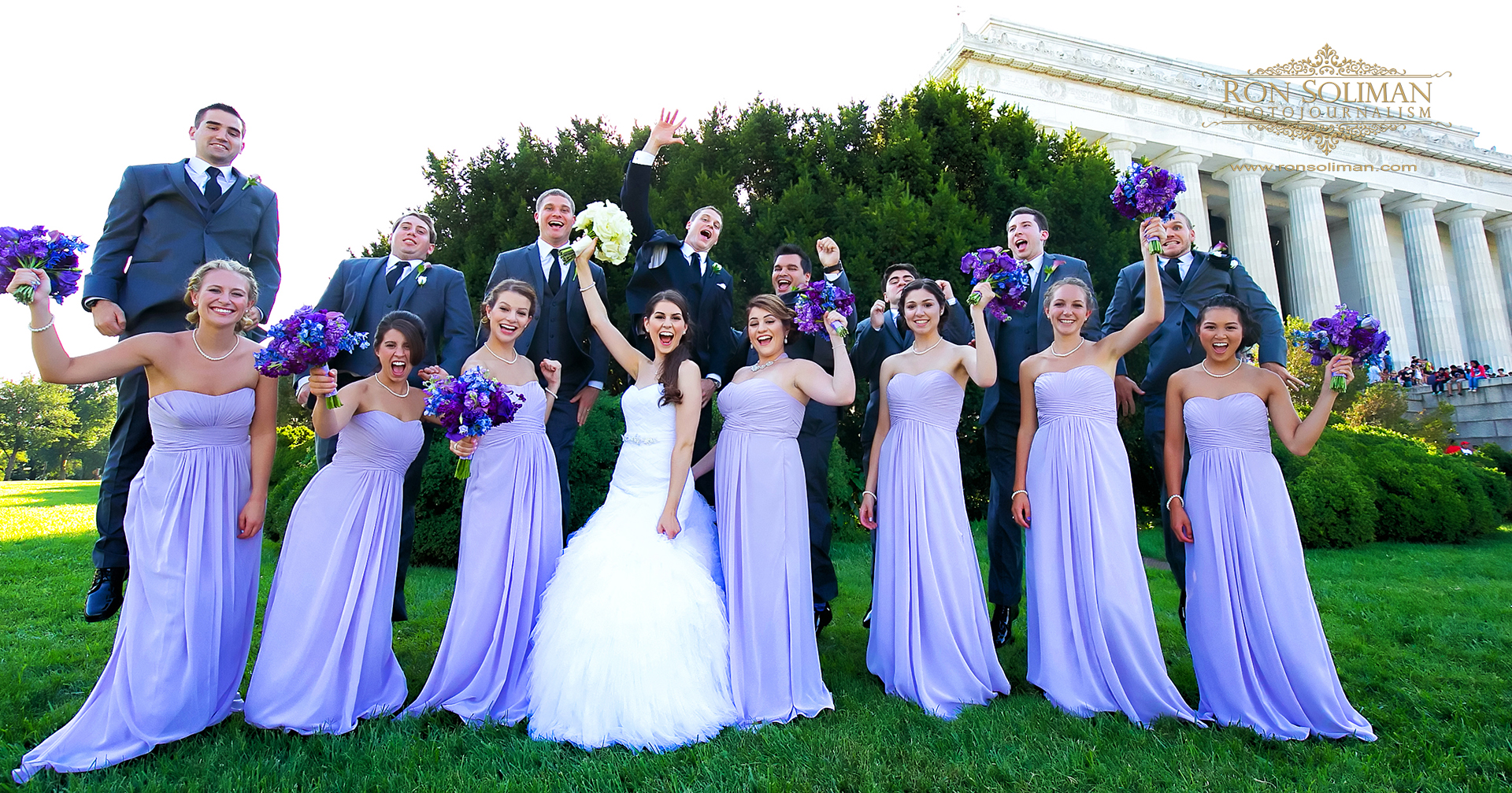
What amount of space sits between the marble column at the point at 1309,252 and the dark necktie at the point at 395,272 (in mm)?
42288

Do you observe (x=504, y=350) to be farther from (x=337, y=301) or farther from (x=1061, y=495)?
(x=1061, y=495)

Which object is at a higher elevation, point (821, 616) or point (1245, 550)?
point (1245, 550)

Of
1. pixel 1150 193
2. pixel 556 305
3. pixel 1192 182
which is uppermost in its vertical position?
pixel 1192 182

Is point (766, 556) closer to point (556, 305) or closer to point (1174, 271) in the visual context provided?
point (556, 305)

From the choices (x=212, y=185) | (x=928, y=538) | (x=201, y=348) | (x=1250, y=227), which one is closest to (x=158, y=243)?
(x=212, y=185)

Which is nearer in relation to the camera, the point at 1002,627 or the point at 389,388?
the point at 389,388

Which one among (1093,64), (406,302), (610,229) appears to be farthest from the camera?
(1093,64)

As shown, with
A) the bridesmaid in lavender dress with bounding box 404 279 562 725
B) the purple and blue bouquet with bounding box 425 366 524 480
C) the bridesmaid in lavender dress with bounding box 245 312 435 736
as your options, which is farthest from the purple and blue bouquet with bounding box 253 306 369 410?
the bridesmaid in lavender dress with bounding box 404 279 562 725

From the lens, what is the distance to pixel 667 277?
5.82 metres

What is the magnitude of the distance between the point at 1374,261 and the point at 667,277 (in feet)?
158

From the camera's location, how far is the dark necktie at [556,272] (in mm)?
5574

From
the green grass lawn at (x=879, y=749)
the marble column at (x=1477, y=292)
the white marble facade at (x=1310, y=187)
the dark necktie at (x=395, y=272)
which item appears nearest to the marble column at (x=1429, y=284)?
the white marble facade at (x=1310, y=187)

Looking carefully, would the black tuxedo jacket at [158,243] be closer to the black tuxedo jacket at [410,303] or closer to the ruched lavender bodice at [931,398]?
the black tuxedo jacket at [410,303]

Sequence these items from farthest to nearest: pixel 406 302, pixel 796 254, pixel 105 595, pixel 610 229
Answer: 1. pixel 796 254
2. pixel 406 302
3. pixel 610 229
4. pixel 105 595
